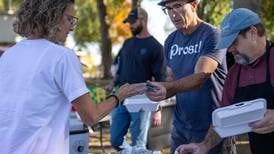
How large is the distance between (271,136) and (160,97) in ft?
2.60

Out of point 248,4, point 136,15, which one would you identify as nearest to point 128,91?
point 136,15

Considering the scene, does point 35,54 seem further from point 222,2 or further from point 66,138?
point 222,2

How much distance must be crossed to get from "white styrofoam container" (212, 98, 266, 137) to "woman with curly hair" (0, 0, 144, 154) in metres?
0.62

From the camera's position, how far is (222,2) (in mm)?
17547

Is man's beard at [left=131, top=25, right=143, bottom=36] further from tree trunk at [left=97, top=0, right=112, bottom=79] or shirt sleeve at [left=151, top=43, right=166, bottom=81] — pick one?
tree trunk at [left=97, top=0, right=112, bottom=79]

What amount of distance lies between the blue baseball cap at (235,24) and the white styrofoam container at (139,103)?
22.9 inches

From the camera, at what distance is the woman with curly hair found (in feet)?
9.25

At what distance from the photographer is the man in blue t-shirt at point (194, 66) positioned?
385cm

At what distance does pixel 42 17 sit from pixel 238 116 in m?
1.08

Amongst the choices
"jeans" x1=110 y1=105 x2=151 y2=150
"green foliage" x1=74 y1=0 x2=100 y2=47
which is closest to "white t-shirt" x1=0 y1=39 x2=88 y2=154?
"jeans" x1=110 y1=105 x2=151 y2=150

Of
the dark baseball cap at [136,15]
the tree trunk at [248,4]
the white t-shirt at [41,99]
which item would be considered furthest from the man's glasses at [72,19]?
the tree trunk at [248,4]

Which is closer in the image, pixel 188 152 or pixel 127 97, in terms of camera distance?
pixel 127 97

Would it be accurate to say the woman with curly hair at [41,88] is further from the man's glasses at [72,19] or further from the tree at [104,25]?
the tree at [104,25]

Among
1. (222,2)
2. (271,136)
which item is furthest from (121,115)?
(222,2)
